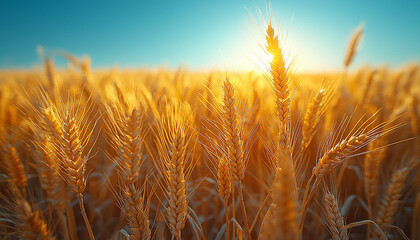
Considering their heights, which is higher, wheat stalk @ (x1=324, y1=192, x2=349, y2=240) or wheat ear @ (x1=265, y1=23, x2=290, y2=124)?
wheat ear @ (x1=265, y1=23, x2=290, y2=124)

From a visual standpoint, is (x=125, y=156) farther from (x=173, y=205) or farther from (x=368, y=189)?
(x=368, y=189)

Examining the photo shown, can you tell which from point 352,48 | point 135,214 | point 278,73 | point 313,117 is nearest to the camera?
point 135,214

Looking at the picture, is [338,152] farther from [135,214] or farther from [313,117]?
[135,214]

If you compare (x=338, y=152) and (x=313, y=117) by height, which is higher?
(x=313, y=117)

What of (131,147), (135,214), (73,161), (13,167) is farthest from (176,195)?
(13,167)

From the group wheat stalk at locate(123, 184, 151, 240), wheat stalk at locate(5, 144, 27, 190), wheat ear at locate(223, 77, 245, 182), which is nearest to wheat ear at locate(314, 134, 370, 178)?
wheat ear at locate(223, 77, 245, 182)

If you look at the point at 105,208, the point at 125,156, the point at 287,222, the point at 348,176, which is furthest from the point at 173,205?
the point at 348,176

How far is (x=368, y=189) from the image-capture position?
164 cm

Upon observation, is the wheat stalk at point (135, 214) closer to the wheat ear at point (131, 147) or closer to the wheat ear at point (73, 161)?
the wheat ear at point (131, 147)

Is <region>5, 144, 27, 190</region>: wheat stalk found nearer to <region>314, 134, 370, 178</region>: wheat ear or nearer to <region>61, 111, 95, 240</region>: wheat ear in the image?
<region>61, 111, 95, 240</region>: wheat ear

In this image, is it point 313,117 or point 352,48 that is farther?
point 352,48

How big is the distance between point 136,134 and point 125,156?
0.40 ft

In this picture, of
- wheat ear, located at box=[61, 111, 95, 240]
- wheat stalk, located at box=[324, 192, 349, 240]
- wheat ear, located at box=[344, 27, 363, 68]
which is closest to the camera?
wheat ear, located at box=[61, 111, 95, 240]

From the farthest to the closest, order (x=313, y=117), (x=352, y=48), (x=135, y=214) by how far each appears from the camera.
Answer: (x=352, y=48) < (x=313, y=117) < (x=135, y=214)
